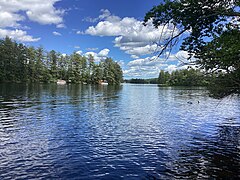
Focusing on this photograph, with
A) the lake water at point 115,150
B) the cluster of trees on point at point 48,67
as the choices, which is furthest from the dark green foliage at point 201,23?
the cluster of trees on point at point 48,67

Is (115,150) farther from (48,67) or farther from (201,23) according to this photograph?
(48,67)

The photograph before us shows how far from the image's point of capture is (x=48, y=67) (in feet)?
443

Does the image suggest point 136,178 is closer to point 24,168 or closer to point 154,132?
point 24,168

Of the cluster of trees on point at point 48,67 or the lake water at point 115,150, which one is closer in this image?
the lake water at point 115,150

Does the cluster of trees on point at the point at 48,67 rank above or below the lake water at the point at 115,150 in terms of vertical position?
above

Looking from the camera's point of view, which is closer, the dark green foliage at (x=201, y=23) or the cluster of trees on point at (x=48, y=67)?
the dark green foliage at (x=201, y=23)

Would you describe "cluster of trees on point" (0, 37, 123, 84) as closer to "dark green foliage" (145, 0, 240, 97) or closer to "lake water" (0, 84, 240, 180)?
"lake water" (0, 84, 240, 180)

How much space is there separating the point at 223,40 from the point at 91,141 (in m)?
10.4

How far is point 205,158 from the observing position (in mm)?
12703

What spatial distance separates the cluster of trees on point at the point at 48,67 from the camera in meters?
110

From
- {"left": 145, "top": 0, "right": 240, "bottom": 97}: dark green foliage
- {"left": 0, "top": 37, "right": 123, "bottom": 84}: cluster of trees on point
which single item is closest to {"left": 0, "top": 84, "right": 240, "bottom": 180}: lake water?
{"left": 145, "top": 0, "right": 240, "bottom": 97}: dark green foliage

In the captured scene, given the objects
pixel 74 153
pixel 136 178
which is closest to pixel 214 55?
pixel 136 178

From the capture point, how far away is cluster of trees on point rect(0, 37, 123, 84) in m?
110

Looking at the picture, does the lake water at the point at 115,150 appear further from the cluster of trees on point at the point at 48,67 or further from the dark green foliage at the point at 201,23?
the cluster of trees on point at the point at 48,67
